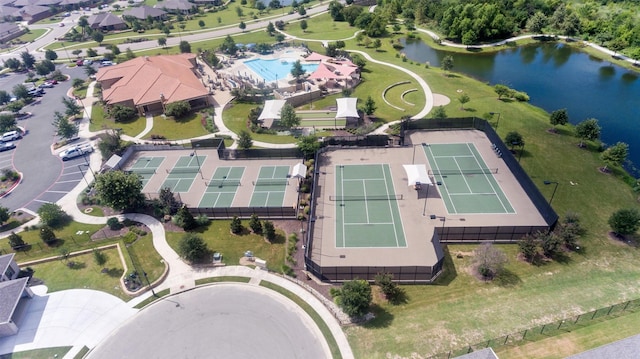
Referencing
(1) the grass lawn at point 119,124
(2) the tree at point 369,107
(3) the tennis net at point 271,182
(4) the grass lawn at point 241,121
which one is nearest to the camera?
(3) the tennis net at point 271,182

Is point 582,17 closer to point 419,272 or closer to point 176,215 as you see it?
point 419,272

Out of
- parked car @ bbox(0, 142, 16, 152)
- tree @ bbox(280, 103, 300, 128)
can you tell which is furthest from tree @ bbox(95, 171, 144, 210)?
parked car @ bbox(0, 142, 16, 152)

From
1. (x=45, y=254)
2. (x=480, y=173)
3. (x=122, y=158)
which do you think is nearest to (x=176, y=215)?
(x=45, y=254)

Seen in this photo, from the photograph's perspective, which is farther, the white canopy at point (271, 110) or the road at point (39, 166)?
the white canopy at point (271, 110)

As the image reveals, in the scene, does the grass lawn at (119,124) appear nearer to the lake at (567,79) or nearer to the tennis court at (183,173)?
the tennis court at (183,173)

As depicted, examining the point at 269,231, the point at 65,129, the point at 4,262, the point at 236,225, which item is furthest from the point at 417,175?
the point at 65,129

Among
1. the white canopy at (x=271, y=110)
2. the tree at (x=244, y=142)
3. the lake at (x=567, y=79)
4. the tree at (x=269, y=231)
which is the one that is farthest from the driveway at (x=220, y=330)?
the lake at (x=567, y=79)

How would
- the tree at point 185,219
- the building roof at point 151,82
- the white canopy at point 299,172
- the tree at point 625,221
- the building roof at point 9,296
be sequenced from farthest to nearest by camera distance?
the building roof at point 151,82
the white canopy at point 299,172
the tree at point 185,219
the tree at point 625,221
the building roof at point 9,296
